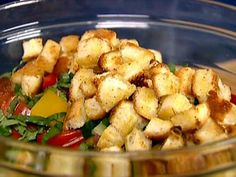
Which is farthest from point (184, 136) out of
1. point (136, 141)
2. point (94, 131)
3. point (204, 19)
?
point (204, 19)

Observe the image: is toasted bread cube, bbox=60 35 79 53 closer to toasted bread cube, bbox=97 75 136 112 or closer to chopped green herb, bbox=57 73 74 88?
chopped green herb, bbox=57 73 74 88

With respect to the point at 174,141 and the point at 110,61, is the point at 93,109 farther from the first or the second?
the point at 174,141

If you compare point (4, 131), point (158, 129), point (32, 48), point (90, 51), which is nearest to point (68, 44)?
point (32, 48)

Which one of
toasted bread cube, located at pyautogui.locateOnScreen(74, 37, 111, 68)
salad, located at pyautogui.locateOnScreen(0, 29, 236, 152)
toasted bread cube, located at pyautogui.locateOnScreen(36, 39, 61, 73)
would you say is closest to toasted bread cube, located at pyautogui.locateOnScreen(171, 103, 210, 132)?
salad, located at pyautogui.locateOnScreen(0, 29, 236, 152)

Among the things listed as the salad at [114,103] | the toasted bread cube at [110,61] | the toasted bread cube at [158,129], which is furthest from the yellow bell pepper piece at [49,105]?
the toasted bread cube at [158,129]

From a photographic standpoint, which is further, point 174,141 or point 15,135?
point 15,135

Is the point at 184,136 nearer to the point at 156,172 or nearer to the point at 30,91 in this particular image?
the point at 156,172
